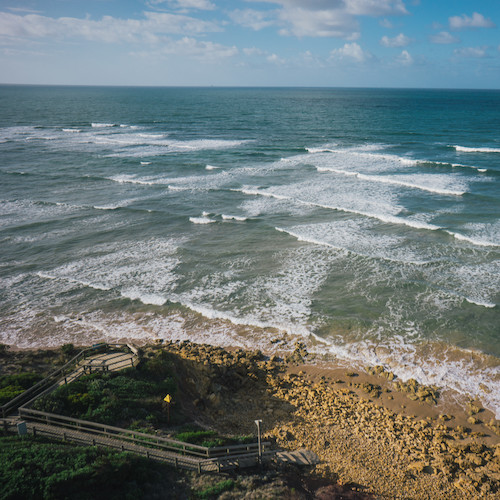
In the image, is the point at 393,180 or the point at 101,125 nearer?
the point at 393,180

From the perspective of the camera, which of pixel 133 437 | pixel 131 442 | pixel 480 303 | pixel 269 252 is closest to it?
pixel 131 442

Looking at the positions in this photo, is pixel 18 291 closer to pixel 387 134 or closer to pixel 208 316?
pixel 208 316

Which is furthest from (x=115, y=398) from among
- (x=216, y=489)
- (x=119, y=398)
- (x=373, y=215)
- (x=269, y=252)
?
(x=373, y=215)

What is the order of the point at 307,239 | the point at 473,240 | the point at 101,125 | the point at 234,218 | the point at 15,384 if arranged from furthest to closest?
the point at 101,125 → the point at 234,218 → the point at 307,239 → the point at 473,240 → the point at 15,384

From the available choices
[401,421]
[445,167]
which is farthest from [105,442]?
[445,167]

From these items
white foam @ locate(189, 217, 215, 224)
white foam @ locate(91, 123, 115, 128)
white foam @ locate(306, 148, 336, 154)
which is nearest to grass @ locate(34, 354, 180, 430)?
white foam @ locate(189, 217, 215, 224)

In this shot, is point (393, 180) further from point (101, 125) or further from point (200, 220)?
point (101, 125)

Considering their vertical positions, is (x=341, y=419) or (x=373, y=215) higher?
(x=373, y=215)

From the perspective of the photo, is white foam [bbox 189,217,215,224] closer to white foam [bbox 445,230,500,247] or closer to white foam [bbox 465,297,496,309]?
white foam [bbox 445,230,500,247]

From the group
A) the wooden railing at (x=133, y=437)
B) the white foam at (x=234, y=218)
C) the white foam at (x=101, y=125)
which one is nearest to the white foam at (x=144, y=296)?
the wooden railing at (x=133, y=437)
